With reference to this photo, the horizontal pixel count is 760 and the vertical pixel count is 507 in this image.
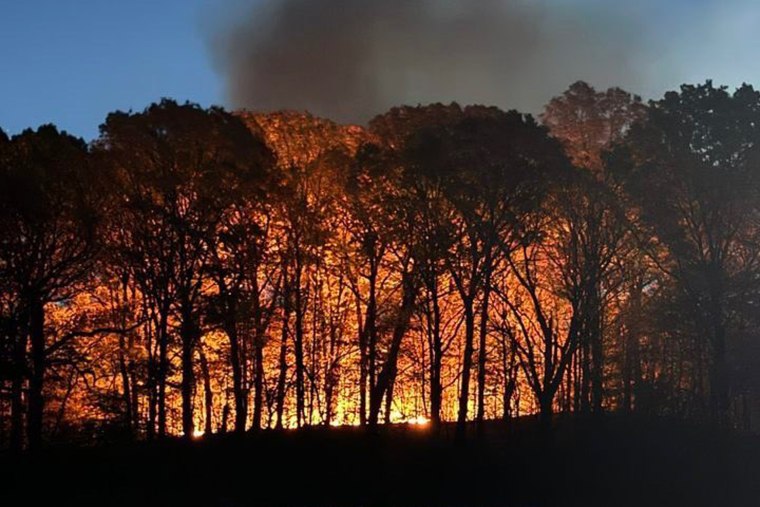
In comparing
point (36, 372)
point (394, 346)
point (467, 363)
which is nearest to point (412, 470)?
point (467, 363)

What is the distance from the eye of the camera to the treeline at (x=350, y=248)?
1198 inches

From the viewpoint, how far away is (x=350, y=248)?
3638 centimetres

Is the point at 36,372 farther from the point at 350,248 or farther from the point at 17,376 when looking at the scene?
the point at 350,248

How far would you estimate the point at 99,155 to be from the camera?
3073 centimetres

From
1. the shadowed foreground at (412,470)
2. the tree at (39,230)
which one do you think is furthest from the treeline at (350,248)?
the shadowed foreground at (412,470)

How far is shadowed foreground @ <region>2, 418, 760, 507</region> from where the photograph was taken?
27266mm

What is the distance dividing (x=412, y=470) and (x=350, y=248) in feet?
33.0

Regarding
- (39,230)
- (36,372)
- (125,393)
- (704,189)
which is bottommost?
(125,393)

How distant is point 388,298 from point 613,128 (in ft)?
53.2

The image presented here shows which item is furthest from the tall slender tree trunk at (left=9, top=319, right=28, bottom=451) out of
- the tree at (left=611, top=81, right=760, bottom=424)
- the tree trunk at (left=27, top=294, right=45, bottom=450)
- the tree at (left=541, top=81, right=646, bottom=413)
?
the tree at (left=611, top=81, right=760, bottom=424)

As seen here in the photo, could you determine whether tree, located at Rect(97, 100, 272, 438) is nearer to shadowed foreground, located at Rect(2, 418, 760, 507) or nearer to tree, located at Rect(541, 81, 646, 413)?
shadowed foreground, located at Rect(2, 418, 760, 507)

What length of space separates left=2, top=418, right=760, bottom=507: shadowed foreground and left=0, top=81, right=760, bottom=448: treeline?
4.91ft

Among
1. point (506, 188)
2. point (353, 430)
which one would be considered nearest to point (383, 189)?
point (506, 188)

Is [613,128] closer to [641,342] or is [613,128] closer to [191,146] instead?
[641,342]
